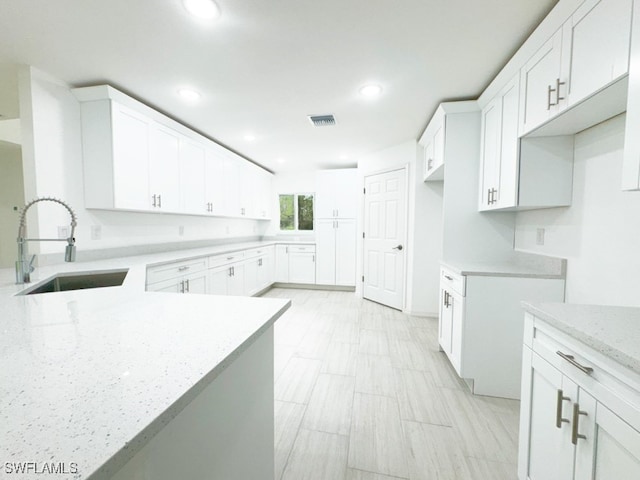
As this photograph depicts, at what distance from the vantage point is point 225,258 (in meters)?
3.62

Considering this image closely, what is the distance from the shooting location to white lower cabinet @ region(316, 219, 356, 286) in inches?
203

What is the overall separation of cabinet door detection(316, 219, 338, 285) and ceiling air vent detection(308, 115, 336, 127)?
224cm

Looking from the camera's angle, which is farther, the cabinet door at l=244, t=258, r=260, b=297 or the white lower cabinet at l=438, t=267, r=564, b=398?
the cabinet door at l=244, t=258, r=260, b=297

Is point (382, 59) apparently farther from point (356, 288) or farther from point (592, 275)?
point (356, 288)

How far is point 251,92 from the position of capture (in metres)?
2.47

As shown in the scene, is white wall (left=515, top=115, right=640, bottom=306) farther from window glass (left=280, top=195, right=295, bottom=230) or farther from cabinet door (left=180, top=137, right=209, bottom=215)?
window glass (left=280, top=195, right=295, bottom=230)

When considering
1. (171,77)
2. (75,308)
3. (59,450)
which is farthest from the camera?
(171,77)

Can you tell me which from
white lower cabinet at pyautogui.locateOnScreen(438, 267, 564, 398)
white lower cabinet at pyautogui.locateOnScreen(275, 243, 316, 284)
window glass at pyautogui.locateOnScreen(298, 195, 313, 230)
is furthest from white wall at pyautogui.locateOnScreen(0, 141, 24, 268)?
white lower cabinet at pyautogui.locateOnScreen(438, 267, 564, 398)

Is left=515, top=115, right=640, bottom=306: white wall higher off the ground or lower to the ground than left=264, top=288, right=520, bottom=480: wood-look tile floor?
higher

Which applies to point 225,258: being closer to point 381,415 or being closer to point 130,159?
point 130,159

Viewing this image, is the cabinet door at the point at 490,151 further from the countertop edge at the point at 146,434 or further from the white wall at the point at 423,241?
the countertop edge at the point at 146,434

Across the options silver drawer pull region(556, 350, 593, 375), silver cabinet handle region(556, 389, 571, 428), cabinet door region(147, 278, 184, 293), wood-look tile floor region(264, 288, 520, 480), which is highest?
silver drawer pull region(556, 350, 593, 375)

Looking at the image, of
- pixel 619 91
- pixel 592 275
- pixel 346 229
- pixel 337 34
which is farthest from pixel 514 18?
pixel 346 229

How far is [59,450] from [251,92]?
8.76 feet
